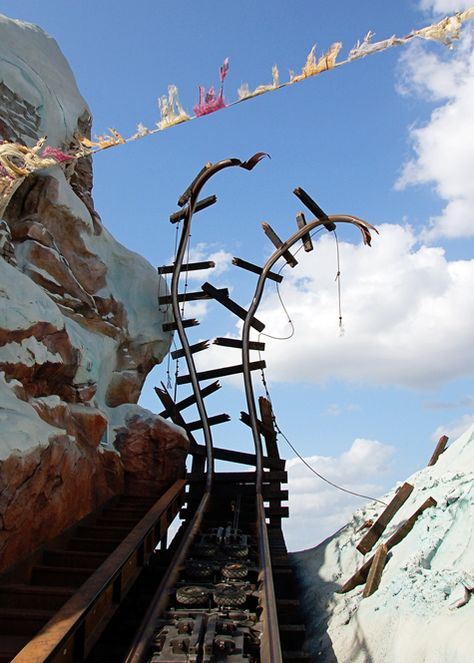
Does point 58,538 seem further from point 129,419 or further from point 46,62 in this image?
A: point 46,62

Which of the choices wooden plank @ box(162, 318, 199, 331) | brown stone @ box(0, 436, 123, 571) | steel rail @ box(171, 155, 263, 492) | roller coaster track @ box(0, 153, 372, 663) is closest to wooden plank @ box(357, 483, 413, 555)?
roller coaster track @ box(0, 153, 372, 663)

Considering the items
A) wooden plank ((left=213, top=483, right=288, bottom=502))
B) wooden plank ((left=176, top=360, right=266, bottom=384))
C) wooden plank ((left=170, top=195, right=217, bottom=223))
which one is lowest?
wooden plank ((left=213, top=483, right=288, bottom=502))

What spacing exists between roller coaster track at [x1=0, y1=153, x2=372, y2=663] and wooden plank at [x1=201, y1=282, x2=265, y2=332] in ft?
0.08

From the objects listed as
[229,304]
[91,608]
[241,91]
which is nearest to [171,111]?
[241,91]

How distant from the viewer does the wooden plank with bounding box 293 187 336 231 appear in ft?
31.8

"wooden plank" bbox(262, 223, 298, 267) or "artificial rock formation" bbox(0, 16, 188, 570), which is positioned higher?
"wooden plank" bbox(262, 223, 298, 267)

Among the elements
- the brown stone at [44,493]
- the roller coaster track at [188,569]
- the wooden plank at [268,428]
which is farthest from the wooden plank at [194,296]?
the brown stone at [44,493]

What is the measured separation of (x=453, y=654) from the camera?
11.6 feet

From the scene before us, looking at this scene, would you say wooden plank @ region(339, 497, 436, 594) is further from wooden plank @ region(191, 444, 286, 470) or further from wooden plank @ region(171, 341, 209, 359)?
wooden plank @ region(171, 341, 209, 359)

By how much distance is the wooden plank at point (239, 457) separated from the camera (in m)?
9.46

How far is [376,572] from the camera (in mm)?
5258

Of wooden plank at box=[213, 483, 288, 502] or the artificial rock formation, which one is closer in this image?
the artificial rock formation

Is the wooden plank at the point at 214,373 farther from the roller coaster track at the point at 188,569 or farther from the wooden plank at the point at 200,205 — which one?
the wooden plank at the point at 200,205

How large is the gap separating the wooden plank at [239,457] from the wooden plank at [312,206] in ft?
12.5
